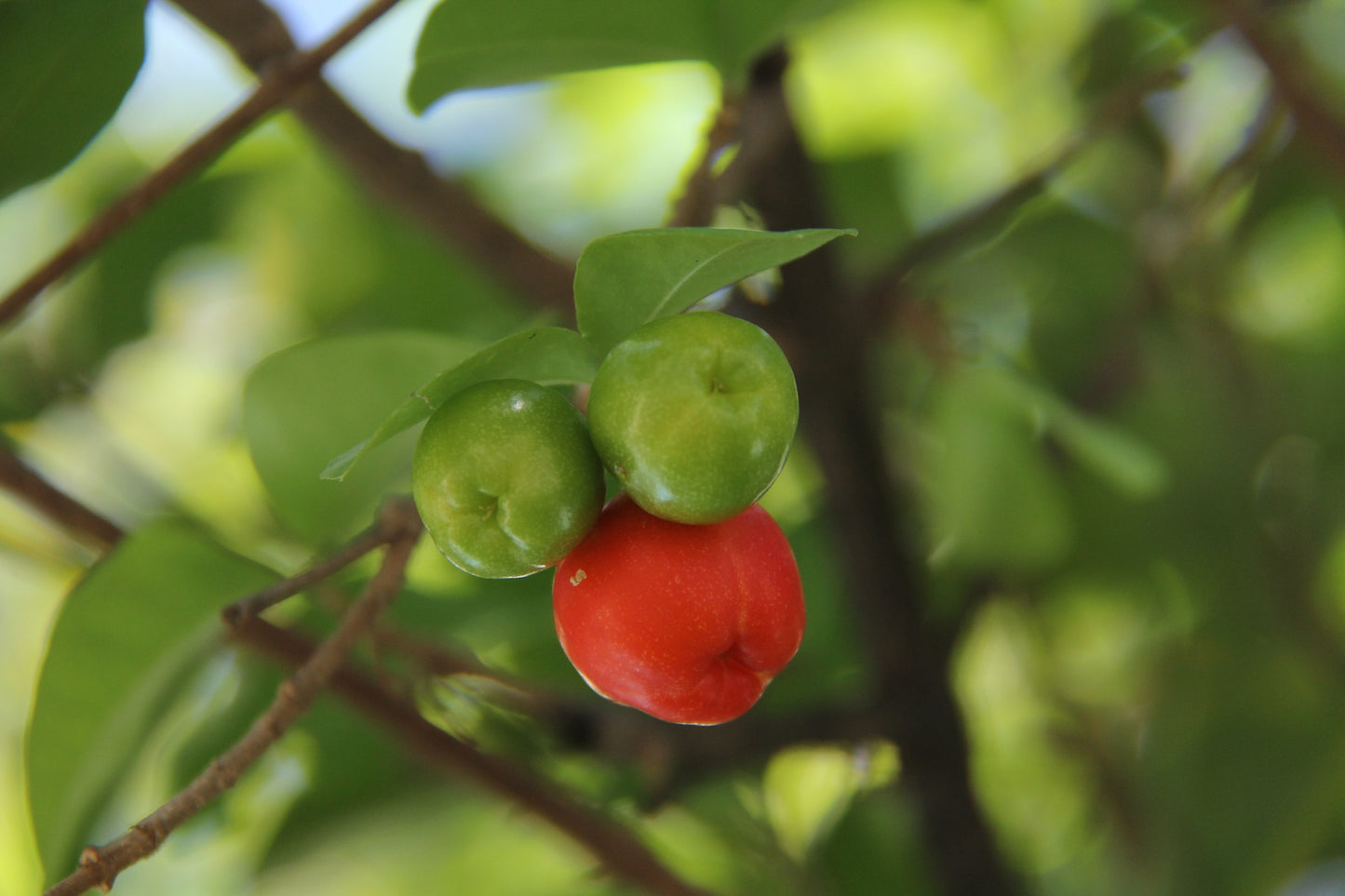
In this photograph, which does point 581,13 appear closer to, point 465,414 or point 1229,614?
point 465,414

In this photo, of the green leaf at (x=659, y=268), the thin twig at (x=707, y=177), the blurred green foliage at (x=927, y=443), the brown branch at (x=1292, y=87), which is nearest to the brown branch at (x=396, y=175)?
the blurred green foliage at (x=927, y=443)

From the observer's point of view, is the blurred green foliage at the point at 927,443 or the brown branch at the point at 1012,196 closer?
the brown branch at the point at 1012,196

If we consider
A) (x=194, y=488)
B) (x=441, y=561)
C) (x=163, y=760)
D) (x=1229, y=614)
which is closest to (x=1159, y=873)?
(x=1229, y=614)

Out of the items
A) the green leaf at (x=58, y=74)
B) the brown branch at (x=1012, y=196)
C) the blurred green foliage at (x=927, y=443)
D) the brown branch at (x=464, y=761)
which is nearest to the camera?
the green leaf at (x=58, y=74)

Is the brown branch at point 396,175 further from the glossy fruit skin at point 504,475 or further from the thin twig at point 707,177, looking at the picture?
the glossy fruit skin at point 504,475

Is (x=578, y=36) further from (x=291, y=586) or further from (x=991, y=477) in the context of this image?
(x=991, y=477)

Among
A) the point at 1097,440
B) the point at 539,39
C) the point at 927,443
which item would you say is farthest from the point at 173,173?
the point at 927,443

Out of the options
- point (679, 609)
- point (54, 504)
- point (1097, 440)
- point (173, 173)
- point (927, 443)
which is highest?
point (173, 173)
